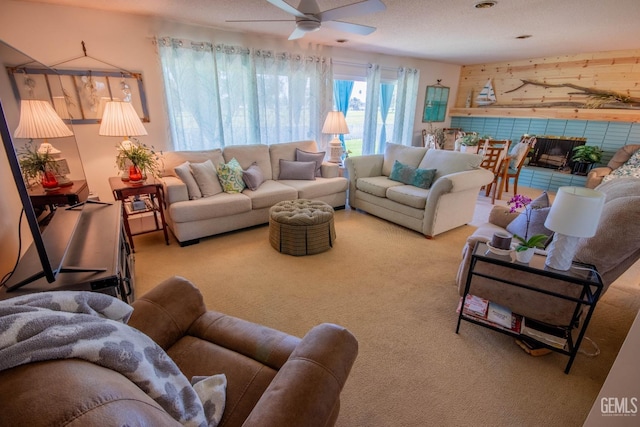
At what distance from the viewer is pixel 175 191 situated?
116 inches

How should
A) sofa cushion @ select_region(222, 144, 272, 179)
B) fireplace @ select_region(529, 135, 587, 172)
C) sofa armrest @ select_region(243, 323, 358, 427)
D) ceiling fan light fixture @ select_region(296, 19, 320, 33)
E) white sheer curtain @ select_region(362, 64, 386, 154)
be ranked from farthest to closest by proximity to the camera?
fireplace @ select_region(529, 135, 587, 172), white sheer curtain @ select_region(362, 64, 386, 154), sofa cushion @ select_region(222, 144, 272, 179), ceiling fan light fixture @ select_region(296, 19, 320, 33), sofa armrest @ select_region(243, 323, 358, 427)

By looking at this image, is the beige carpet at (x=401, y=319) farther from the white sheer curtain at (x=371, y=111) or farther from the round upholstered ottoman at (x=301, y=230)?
the white sheer curtain at (x=371, y=111)

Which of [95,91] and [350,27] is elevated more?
[350,27]

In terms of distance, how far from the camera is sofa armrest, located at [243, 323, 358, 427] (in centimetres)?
78

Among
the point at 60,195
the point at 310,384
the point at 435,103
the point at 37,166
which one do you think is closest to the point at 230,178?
the point at 60,195

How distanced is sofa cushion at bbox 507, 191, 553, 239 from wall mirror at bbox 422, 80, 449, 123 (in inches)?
179

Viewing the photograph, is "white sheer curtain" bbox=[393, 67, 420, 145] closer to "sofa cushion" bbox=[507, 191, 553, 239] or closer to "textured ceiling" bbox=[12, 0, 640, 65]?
"textured ceiling" bbox=[12, 0, 640, 65]

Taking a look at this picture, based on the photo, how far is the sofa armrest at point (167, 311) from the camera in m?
1.17

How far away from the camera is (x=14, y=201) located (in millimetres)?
1818

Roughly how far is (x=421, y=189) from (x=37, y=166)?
3.48 m

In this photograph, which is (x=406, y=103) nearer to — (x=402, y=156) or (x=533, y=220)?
(x=402, y=156)

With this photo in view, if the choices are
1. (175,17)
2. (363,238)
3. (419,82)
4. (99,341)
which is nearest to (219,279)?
(363,238)

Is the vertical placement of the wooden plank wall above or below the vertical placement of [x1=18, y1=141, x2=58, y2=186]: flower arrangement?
above

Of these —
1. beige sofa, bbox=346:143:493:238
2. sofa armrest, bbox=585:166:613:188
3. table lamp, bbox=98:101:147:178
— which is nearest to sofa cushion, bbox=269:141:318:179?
beige sofa, bbox=346:143:493:238
